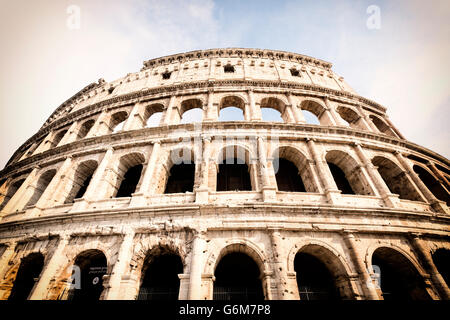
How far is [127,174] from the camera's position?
9648 mm

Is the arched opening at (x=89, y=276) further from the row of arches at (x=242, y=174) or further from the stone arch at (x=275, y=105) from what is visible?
the stone arch at (x=275, y=105)

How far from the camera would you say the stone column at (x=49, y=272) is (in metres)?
5.78

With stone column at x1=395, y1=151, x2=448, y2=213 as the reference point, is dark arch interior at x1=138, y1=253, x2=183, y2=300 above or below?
below

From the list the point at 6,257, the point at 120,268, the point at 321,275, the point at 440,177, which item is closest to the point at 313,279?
the point at 321,275

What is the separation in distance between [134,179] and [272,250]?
7.30m

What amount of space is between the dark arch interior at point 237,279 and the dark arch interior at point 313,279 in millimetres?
1497

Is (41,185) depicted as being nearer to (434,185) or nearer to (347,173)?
(347,173)

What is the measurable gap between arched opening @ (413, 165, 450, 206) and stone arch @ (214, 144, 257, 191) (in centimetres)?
935

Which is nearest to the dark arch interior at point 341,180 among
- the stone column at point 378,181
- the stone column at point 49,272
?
the stone column at point 378,181

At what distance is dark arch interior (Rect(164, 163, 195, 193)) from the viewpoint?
8.71 meters

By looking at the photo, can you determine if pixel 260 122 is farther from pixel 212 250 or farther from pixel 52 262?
pixel 52 262

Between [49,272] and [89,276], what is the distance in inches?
47.7

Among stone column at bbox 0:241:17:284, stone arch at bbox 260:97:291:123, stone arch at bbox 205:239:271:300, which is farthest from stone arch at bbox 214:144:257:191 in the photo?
stone column at bbox 0:241:17:284

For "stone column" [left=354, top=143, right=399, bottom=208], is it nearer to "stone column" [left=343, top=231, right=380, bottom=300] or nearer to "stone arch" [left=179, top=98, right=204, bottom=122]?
"stone column" [left=343, top=231, right=380, bottom=300]
